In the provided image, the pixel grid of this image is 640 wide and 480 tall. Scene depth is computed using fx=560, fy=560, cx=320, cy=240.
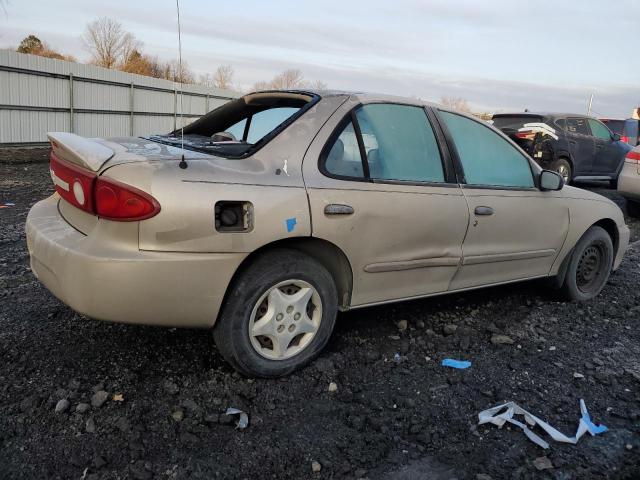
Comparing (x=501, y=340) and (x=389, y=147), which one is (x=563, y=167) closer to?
(x=501, y=340)

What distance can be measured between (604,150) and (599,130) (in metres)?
0.48

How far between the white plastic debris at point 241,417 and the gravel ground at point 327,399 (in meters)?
0.03

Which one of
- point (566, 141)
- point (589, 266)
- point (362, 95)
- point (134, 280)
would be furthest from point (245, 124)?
point (566, 141)

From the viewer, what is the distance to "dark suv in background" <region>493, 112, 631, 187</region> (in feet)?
39.5

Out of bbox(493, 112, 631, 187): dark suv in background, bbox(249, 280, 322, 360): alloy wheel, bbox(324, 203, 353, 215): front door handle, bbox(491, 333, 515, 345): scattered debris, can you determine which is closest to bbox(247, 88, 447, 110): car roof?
bbox(324, 203, 353, 215): front door handle

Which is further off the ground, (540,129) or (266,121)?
(266,121)

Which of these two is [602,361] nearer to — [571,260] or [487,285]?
[487,285]

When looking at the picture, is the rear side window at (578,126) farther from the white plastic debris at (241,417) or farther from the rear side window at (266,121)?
the white plastic debris at (241,417)

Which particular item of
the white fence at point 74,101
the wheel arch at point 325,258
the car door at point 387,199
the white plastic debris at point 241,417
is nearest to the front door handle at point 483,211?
the car door at point 387,199

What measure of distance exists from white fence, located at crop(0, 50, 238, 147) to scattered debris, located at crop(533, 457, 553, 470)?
11.2 m

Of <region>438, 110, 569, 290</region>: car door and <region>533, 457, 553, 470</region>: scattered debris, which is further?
<region>438, 110, 569, 290</region>: car door

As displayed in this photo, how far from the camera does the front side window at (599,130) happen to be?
12938mm

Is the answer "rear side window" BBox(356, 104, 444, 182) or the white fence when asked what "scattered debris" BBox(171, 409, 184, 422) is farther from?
the white fence

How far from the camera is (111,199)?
8.30ft
